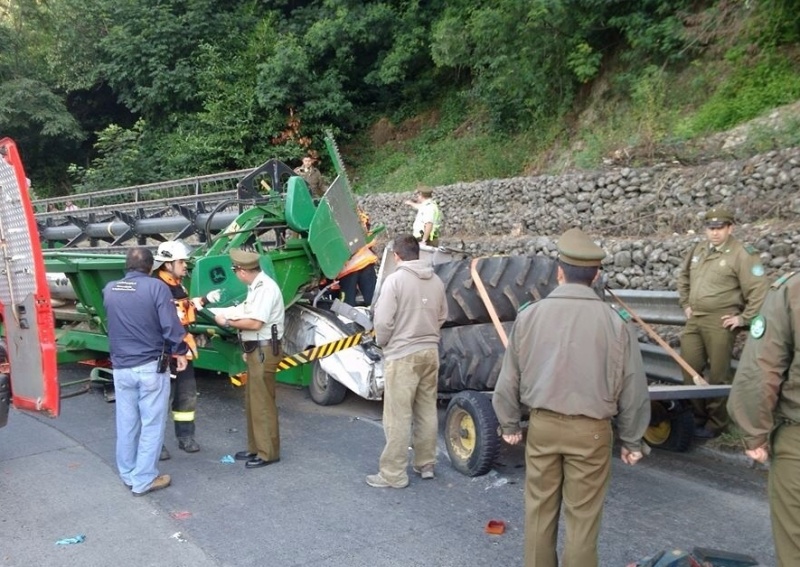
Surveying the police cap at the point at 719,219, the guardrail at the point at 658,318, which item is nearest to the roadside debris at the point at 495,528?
the guardrail at the point at 658,318

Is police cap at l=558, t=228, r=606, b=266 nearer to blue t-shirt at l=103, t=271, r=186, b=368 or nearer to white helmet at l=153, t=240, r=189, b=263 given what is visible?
blue t-shirt at l=103, t=271, r=186, b=368

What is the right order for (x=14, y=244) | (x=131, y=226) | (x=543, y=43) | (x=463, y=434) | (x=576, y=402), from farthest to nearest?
(x=543, y=43)
(x=131, y=226)
(x=463, y=434)
(x=14, y=244)
(x=576, y=402)

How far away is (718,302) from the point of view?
5.68 m

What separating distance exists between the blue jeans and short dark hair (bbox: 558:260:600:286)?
10.3 feet

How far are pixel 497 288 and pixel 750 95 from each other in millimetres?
7291

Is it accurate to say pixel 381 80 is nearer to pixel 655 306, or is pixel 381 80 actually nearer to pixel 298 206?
pixel 298 206

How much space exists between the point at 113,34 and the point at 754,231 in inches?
813

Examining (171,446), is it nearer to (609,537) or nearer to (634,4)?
(609,537)

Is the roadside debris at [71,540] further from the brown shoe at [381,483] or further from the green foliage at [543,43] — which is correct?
the green foliage at [543,43]

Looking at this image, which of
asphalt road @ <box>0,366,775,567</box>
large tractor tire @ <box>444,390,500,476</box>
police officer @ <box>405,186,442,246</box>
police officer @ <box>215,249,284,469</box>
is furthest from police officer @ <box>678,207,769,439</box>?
police officer @ <box>405,186,442,246</box>

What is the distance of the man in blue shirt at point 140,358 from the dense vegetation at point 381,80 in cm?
810

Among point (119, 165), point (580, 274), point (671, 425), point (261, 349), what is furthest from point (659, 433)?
point (119, 165)

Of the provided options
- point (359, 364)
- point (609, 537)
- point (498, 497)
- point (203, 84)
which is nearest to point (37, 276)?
point (359, 364)

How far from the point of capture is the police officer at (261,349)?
5594 mm
